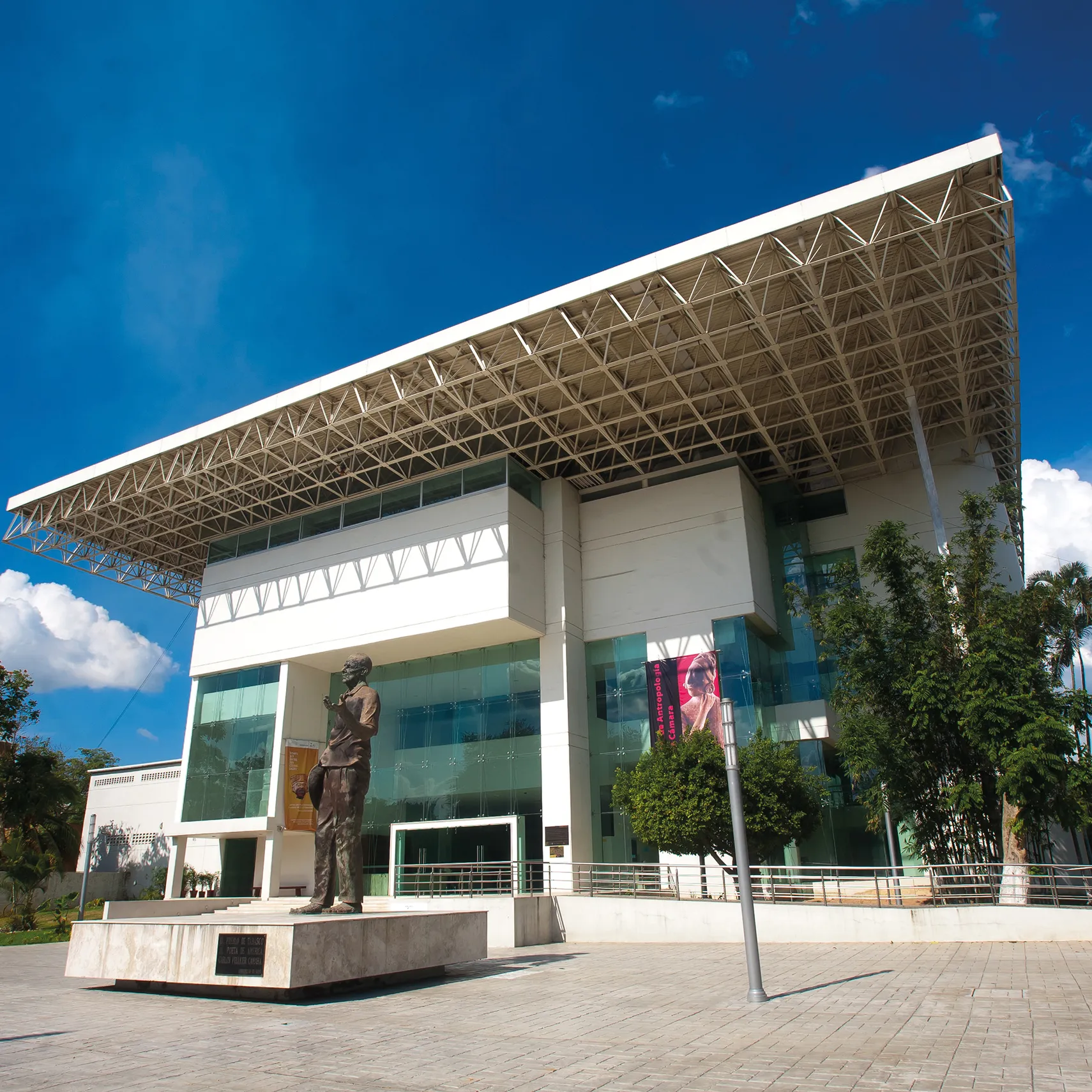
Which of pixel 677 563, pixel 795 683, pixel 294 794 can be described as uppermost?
pixel 677 563

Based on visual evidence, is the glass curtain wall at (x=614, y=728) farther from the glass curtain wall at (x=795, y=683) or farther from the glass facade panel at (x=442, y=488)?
the glass facade panel at (x=442, y=488)

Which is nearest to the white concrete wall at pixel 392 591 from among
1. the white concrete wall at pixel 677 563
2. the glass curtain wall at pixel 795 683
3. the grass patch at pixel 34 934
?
the white concrete wall at pixel 677 563

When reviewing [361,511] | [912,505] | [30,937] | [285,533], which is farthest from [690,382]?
[30,937]

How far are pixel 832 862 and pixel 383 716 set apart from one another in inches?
675

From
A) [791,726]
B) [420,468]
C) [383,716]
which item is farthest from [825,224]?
[383,716]

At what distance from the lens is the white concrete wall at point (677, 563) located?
96.9 feet

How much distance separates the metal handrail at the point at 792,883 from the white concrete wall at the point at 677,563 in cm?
771

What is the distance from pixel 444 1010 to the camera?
33.0 feet

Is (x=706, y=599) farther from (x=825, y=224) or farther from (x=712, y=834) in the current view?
(x=825, y=224)

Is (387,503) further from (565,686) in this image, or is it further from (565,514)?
(565,686)

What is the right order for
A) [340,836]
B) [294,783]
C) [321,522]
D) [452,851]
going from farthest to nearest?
[321,522], [294,783], [452,851], [340,836]

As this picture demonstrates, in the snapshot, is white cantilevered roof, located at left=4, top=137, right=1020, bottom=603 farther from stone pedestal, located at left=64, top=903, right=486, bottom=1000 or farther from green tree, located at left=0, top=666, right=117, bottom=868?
stone pedestal, located at left=64, top=903, right=486, bottom=1000

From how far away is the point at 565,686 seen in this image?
30.0 metres

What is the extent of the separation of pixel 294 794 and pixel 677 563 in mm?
17088
